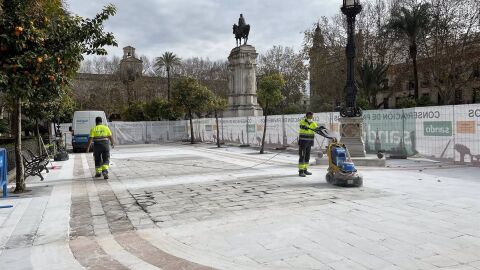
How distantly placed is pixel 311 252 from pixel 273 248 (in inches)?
17.6

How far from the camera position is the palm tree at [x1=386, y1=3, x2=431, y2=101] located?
3094 centimetres

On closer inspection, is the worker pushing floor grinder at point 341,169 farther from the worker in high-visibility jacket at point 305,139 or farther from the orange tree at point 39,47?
the orange tree at point 39,47

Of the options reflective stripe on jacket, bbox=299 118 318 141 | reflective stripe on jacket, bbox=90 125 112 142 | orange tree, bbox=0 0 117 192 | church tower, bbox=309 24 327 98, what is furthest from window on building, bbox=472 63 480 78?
orange tree, bbox=0 0 117 192

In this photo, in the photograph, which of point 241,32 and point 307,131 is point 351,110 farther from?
point 241,32

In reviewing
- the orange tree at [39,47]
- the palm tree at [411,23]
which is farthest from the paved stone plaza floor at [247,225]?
the palm tree at [411,23]

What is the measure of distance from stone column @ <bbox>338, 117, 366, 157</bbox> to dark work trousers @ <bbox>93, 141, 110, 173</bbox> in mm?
7649

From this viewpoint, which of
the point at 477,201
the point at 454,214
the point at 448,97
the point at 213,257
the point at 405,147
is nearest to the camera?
the point at 213,257

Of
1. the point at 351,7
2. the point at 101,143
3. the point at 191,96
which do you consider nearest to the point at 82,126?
the point at 191,96

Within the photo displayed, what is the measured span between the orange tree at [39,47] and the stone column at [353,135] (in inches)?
333

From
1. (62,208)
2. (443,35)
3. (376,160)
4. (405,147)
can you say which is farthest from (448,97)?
(62,208)

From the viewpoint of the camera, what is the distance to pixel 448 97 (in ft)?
119

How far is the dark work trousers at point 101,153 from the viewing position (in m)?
10.8

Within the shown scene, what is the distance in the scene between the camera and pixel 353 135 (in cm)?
1349

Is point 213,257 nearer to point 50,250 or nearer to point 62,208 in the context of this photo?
point 50,250
